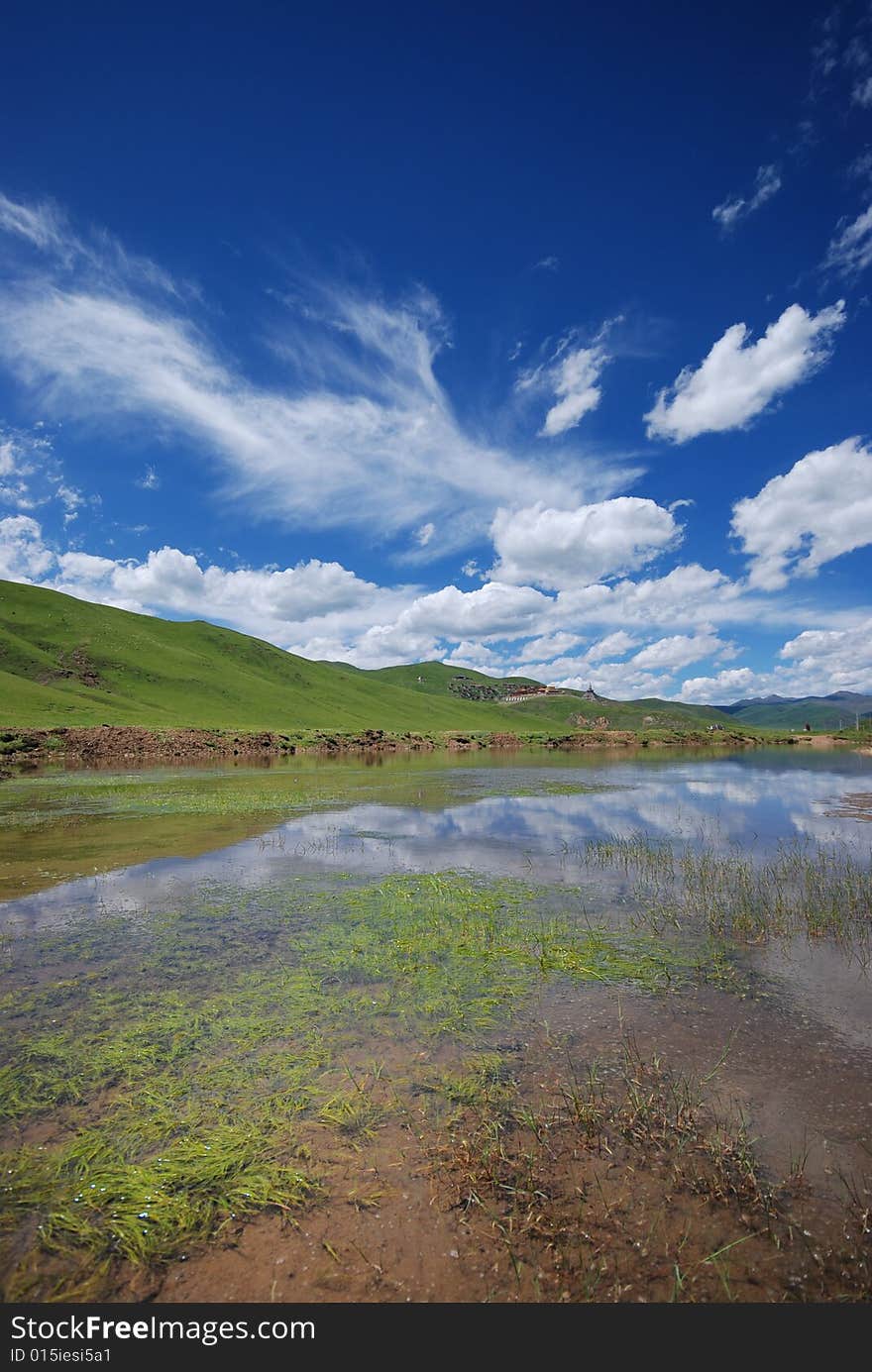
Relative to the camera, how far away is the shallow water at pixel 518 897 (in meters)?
8.51

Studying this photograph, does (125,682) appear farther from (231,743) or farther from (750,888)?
(750,888)

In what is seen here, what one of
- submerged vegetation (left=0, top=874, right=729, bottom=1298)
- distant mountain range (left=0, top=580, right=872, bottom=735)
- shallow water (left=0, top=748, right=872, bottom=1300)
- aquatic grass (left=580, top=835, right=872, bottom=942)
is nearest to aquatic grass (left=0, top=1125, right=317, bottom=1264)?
submerged vegetation (left=0, top=874, right=729, bottom=1298)

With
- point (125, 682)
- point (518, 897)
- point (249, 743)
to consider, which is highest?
point (125, 682)

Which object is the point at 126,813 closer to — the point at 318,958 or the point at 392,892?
the point at 392,892

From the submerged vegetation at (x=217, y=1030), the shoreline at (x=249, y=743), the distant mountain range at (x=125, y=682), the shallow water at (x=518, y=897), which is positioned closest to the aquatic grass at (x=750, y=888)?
the shallow water at (x=518, y=897)

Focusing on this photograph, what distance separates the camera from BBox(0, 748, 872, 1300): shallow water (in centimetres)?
851

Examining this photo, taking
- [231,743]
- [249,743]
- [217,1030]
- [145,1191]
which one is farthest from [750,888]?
[249,743]

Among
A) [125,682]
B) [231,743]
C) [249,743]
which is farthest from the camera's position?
[125,682]

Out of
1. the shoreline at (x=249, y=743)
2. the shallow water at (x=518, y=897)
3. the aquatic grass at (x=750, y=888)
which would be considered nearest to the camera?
the shallow water at (x=518, y=897)

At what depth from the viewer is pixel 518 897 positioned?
17047mm

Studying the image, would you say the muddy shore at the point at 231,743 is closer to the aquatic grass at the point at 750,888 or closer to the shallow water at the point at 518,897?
the shallow water at the point at 518,897

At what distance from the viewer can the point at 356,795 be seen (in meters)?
41.6

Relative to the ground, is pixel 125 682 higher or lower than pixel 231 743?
higher

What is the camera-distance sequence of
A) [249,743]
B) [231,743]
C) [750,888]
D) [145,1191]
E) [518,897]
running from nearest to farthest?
[145,1191], [518,897], [750,888], [231,743], [249,743]
